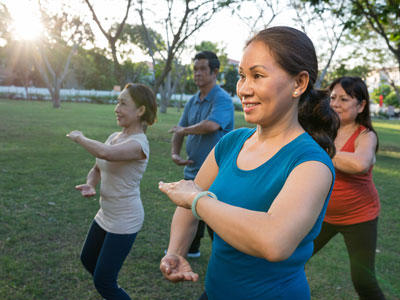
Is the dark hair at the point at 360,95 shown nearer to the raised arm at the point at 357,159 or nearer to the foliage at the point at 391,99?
the raised arm at the point at 357,159

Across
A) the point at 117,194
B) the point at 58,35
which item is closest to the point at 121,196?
the point at 117,194

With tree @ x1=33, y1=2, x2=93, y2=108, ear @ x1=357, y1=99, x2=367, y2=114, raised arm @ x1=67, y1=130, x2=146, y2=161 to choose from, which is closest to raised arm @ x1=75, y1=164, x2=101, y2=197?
raised arm @ x1=67, y1=130, x2=146, y2=161

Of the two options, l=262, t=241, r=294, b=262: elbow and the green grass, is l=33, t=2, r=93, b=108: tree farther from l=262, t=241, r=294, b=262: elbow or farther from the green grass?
l=262, t=241, r=294, b=262: elbow

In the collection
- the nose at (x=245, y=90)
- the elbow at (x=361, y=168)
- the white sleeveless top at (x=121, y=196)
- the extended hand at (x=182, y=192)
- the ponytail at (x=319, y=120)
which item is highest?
the nose at (x=245, y=90)

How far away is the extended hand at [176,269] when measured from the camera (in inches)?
63.4

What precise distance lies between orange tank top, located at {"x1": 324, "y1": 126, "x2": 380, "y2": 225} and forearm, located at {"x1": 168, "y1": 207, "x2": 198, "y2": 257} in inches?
69.6

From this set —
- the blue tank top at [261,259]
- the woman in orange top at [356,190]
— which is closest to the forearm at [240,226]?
the blue tank top at [261,259]

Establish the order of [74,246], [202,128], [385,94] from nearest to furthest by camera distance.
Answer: [202,128] → [74,246] → [385,94]

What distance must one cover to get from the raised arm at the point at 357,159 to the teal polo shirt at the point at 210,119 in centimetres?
174

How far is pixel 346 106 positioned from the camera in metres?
3.26

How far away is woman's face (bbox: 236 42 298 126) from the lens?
4.58 feet

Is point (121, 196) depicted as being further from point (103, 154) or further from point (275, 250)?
point (275, 250)

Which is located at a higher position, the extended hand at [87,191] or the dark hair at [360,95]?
the dark hair at [360,95]

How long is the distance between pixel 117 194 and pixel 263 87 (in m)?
1.87
